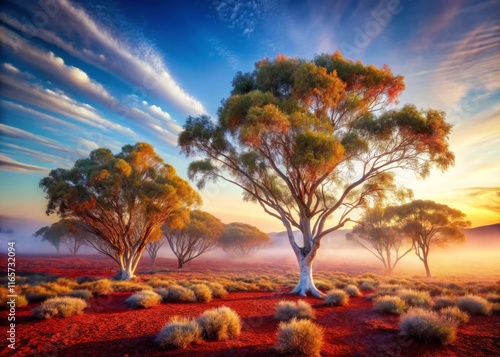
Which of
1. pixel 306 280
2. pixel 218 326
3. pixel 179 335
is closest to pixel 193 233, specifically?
pixel 306 280

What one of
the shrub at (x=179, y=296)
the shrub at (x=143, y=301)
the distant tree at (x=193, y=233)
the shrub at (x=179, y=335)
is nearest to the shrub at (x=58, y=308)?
the shrub at (x=143, y=301)

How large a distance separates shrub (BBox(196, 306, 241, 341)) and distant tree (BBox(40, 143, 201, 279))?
14.9 m

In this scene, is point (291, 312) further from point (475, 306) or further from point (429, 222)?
point (429, 222)

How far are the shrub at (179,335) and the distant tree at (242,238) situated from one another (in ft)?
216

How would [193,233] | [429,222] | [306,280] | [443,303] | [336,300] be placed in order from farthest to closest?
[193,233] < [429,222] < [306,280] < [336,300] < [443,303]

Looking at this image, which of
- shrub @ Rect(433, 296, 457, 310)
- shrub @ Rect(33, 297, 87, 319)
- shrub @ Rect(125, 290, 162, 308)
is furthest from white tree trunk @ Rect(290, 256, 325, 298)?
shrub @ Rect(33, 297, 87, 319)

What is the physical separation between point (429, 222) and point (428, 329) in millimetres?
32443

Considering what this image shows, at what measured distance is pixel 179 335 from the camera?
605cm

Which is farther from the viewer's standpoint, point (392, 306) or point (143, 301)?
point (143, 301)

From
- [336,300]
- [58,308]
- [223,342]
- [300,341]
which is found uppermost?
[300,341]

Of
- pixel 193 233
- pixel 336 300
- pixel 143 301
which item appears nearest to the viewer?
pixel 143 301

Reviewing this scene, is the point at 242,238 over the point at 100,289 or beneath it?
beneath

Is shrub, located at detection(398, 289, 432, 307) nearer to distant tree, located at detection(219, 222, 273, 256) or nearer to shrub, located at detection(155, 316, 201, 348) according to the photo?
shrub, located at detection(155, 316, 201, 348)

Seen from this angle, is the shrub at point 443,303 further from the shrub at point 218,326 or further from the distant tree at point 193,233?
the distant tree at point 193,233
